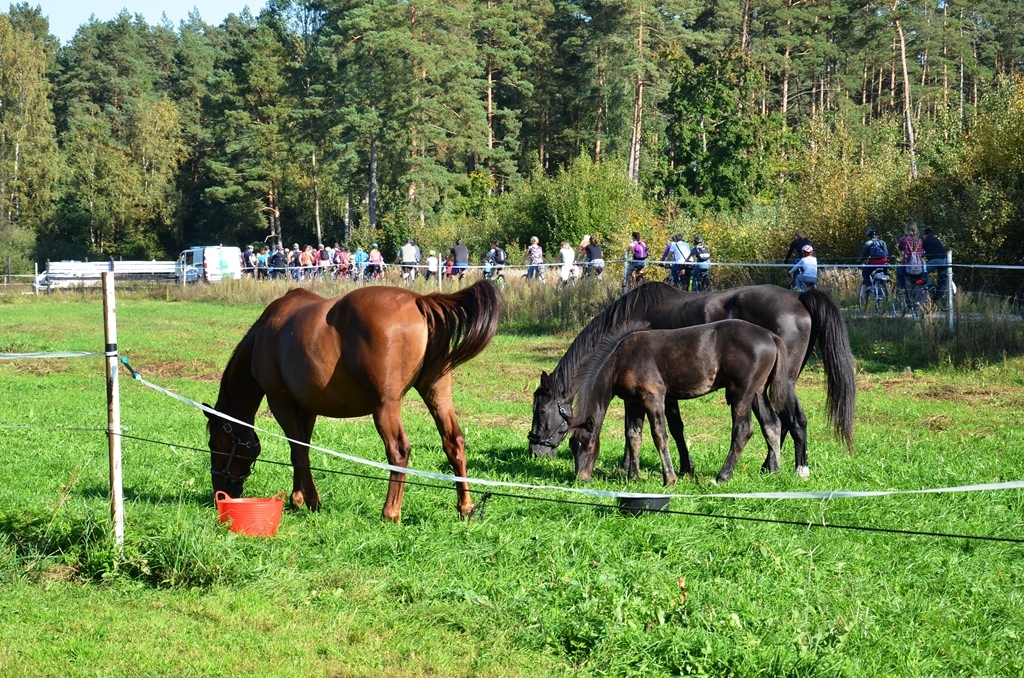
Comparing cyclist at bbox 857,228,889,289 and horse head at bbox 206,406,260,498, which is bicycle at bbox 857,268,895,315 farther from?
horse head at bbox 206,406,260,498

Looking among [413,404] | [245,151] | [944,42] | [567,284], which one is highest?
[944,42]

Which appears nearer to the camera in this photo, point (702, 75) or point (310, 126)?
point (702, 75)

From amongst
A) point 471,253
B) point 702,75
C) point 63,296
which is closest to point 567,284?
point 471,253

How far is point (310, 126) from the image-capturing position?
2662 inches

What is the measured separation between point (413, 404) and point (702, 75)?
38678 millimetres

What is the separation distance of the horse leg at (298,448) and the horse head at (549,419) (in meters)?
2.06

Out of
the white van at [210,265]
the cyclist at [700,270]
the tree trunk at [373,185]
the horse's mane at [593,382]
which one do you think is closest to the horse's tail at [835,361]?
the horse's mane at [593,382]

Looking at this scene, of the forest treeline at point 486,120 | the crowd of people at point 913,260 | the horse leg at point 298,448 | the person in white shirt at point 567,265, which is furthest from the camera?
the forest treeline at point 486,120

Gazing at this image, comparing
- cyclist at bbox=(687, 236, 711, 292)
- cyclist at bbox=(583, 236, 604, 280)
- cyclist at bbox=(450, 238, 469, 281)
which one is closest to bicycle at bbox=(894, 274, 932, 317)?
cyclist at bbox=(687, 236, 711, 292)

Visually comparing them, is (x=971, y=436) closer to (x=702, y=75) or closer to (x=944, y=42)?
(x=702, y=75)

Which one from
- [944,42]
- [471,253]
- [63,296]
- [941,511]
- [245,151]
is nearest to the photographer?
[941,511]

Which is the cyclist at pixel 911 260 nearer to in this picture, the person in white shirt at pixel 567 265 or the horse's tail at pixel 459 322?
the person in white shirt at pixel 567 265

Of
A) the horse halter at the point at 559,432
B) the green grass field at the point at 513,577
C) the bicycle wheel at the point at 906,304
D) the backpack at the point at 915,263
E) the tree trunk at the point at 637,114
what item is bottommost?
the green grass field at the point at 513,577

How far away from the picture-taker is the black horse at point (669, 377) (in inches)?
351
